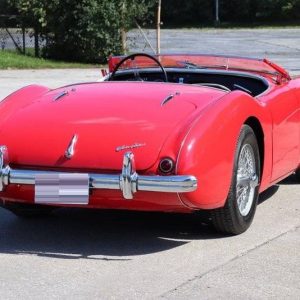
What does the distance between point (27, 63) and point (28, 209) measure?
14763 mm

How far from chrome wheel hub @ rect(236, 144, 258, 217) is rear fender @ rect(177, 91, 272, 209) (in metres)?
0.24

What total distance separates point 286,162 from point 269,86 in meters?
0.64

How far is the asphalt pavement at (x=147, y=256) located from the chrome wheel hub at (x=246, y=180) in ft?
0.68

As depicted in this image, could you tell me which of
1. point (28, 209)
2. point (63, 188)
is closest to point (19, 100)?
point (28, 209)

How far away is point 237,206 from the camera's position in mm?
4996

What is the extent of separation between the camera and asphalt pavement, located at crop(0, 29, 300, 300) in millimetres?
4086

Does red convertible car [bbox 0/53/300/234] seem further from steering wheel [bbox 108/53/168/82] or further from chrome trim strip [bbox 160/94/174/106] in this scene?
steering wheel [bbox 108/53/168/82]

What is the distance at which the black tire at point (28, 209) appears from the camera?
5578 millimetres

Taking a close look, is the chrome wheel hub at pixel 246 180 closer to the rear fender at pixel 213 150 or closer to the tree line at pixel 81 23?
the rear fender at pixel 213 150

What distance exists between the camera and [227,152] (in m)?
4.80

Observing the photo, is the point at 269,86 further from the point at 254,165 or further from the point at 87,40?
the point at 87,40

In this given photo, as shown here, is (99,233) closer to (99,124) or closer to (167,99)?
(99,124)

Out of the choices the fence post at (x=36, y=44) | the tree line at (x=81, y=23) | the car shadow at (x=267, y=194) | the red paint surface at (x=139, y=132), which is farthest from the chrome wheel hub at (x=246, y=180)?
the fence post at (x=36, y=44)

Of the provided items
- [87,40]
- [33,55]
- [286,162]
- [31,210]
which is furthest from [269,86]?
[33,55]
